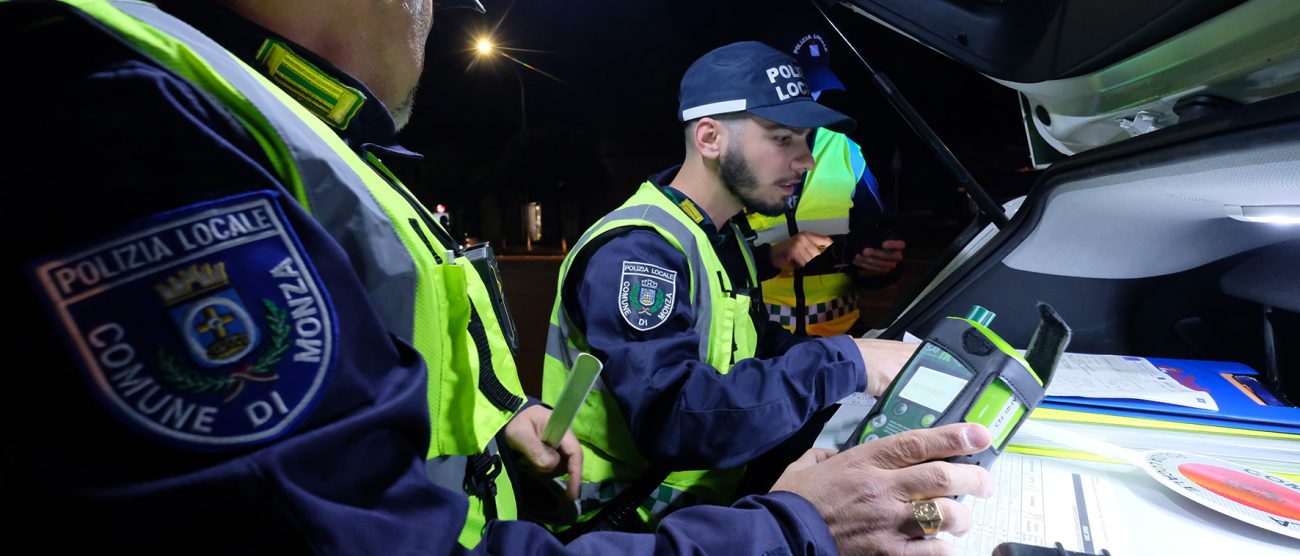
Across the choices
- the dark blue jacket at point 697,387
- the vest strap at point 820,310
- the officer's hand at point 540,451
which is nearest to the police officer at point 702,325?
the dark blue jacket at point 697,387

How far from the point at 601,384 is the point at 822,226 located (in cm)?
177

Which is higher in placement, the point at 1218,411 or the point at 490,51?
the point at 490,51

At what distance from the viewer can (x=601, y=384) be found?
141 cm

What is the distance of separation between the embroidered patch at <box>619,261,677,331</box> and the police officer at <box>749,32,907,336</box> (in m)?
1.22

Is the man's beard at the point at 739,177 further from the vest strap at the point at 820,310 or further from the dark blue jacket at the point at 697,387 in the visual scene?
the vest strap at the point at 820,310

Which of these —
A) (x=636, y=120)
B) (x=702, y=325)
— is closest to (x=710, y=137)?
(x=702, y=325)

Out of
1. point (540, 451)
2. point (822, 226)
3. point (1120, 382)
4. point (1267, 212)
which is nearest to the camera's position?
point (1267, 212)

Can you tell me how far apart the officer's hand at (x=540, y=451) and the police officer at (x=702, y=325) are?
0.16 m

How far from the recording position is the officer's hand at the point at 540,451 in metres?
1.08

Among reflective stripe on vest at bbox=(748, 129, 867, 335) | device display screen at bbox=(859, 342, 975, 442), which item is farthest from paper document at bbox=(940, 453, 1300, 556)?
reflective stripe on vest at bbox=(748, 129, 867, 335)

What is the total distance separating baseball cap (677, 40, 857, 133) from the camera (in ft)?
5.82

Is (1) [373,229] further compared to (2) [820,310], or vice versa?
(2) [820,310]

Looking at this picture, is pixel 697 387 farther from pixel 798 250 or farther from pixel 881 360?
pixel 798 250

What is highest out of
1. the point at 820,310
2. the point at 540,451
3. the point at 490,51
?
the point at 490,51
